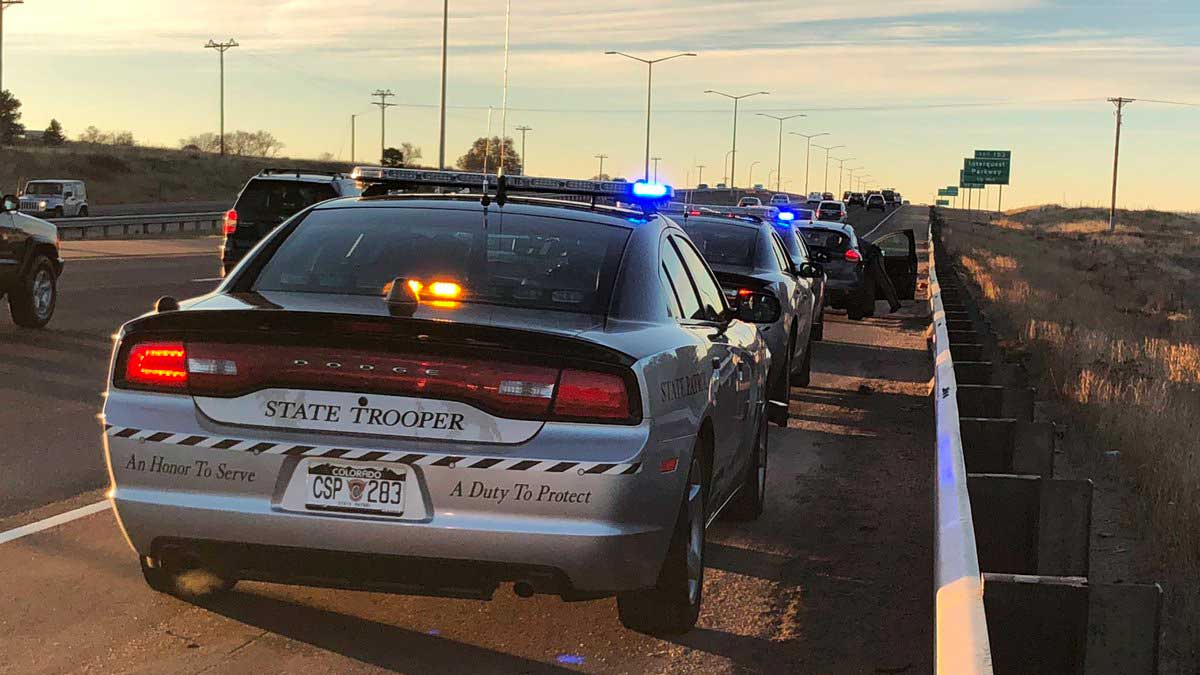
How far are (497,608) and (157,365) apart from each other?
5.93 ft

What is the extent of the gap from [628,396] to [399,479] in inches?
31.5

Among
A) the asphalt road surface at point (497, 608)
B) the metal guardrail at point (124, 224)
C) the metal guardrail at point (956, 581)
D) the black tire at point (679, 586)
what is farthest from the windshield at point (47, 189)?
the black tire at point (679, 586)

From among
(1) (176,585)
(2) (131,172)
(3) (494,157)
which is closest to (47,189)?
(3) (494,157)

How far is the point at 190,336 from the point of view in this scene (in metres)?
5.06

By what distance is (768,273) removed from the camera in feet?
42.9

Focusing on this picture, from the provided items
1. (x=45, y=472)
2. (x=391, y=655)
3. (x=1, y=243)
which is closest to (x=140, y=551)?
(x=391, y=655)

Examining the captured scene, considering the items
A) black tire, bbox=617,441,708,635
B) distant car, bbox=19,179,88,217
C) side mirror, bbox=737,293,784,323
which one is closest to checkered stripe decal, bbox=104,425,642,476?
black tire, bbox=617,441,708,635

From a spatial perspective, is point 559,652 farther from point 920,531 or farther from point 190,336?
point 920,531

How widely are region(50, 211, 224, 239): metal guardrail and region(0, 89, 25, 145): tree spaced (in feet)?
186

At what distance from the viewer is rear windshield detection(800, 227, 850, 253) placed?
22688mm

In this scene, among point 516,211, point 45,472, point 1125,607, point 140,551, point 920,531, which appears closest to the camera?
point 1125,607

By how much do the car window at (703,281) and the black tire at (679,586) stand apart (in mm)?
1347

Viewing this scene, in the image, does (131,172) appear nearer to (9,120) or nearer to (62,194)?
(9,120)

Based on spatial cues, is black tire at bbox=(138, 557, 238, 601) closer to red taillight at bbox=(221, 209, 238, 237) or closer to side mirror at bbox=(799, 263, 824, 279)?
side mirror at bbox=(799, 263, 824, 279)
